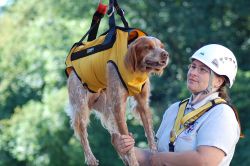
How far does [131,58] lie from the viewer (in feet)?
14.0

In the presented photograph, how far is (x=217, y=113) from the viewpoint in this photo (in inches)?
166

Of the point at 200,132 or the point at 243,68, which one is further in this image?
the point at 243,68

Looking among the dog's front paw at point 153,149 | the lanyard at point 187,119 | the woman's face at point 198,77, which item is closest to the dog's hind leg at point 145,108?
the dog's front paw at point 153,149

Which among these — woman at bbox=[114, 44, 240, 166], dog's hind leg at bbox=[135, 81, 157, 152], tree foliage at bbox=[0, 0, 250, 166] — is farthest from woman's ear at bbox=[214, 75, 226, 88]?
tree foliage at bbox=[0, 0, 250, 166]

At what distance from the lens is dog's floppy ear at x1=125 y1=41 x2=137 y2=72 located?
425cm

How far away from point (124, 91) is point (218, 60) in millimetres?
579

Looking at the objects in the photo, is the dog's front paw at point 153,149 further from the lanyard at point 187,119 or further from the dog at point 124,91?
the lanyard at point 187,119

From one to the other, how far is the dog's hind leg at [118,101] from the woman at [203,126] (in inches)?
3.4

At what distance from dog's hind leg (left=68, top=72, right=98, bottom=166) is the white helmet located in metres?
0.85

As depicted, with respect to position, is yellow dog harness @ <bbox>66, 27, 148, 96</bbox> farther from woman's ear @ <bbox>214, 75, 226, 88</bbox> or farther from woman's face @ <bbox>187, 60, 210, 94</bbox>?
woman's ear @ <bbox>214, 75, 226, 88</bbox>

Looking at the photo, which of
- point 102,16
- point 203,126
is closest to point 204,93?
point 203,126

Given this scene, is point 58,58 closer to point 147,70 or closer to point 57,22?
point 57,22

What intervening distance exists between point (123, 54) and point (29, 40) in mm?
19502

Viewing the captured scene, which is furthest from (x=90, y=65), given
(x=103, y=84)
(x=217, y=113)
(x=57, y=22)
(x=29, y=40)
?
(x=29, y=40)
